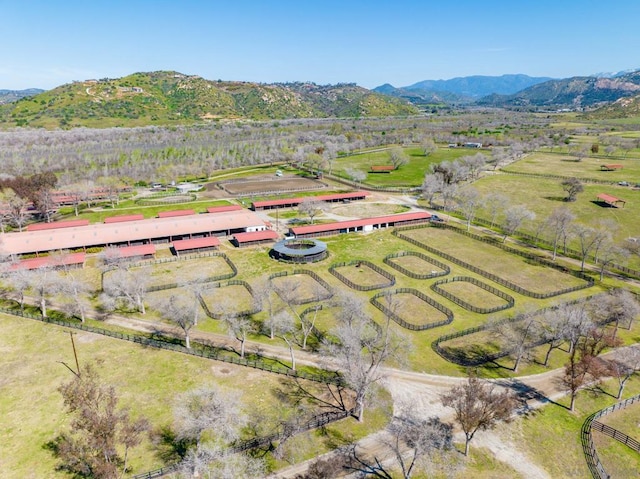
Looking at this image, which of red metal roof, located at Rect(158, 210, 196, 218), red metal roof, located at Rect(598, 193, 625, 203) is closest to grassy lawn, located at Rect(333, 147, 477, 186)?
red metal roof, located at Rect(598, 193, 625, 203)

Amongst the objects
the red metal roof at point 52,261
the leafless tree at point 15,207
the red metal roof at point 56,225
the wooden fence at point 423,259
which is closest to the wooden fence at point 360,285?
the wooden fence at point 423,259

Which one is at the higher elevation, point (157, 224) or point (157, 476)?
point (157, 224)

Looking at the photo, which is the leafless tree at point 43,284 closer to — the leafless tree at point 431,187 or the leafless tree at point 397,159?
the leafless tree at point 431,187

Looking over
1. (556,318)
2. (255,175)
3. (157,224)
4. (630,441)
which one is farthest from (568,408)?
(255,175)

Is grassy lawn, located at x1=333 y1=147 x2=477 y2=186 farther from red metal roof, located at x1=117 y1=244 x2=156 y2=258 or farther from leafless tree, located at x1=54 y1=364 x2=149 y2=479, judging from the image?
leafless tree, located at x1=54 y1=364 x2=149 y2=479

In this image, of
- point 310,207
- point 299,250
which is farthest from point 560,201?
point 299,250

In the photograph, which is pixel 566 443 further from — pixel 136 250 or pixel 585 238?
pixel 136 250

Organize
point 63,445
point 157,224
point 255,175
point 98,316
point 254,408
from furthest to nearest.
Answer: point 255,175
point 157,224
point 98,316
point 254,408
point 63,445

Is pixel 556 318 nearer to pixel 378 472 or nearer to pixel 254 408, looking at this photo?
pixel 378 472
